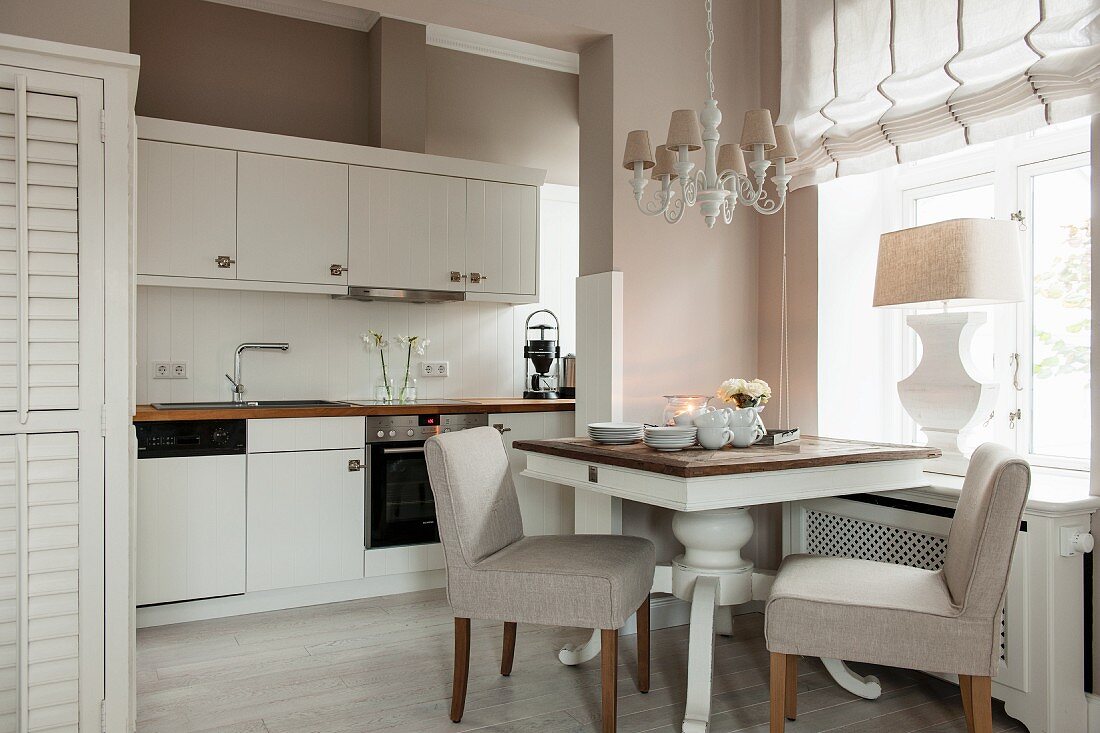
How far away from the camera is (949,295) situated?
2.55 meters

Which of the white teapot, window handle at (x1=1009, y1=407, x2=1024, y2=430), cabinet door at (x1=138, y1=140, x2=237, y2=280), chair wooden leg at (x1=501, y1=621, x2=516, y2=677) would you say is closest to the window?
window handle at (x1=1009, y1=407, x2=1024, y2=430)

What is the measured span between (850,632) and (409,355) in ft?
9.42

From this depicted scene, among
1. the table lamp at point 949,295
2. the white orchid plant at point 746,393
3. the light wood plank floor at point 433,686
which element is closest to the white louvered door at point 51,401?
the light wood plank floor at point 433,686

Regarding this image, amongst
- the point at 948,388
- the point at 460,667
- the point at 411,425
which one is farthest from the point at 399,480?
the point at 948,388

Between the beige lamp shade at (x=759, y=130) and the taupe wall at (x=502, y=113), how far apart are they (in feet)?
8.20

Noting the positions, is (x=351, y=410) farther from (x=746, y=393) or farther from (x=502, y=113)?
(x=502, y=113)

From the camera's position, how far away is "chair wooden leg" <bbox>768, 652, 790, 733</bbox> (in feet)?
6.63

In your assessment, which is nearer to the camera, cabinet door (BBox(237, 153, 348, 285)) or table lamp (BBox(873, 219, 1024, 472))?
table lamp (BBox(873, 219, 1024, 472))

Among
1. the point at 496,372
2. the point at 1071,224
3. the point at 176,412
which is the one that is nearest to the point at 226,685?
the point at 176,412

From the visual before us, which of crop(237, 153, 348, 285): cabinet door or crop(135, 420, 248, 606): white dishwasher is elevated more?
crop(237, 153, 348, 285): cabinet door

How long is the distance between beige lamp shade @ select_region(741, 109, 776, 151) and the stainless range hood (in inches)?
85.4

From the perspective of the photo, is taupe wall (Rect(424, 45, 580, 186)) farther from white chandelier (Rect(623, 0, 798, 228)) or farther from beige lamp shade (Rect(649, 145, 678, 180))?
white chandelier (Rect(623, 0, 798, 228))

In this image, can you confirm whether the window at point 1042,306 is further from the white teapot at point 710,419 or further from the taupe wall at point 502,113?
the taupe wall at point 502,113

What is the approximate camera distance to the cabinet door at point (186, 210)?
346cm
